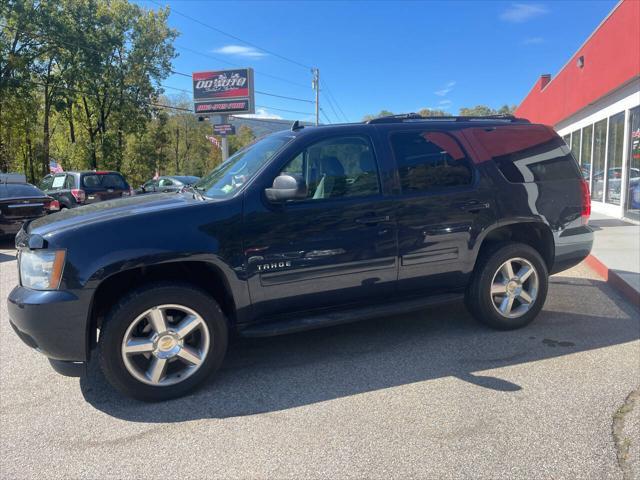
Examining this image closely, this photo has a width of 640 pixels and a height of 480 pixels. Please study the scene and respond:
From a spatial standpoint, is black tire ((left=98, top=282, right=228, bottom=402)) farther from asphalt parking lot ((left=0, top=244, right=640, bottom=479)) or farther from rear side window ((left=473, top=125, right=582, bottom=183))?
rear side window ((left=473, top=125, right=582, bottom=183))

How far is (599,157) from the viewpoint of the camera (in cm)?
1527

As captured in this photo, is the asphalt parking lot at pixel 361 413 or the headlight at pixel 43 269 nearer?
the asphalt parking lot at pixel 361 413

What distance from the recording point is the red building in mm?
11484

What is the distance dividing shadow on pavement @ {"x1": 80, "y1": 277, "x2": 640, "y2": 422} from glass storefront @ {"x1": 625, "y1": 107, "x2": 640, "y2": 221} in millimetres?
8129

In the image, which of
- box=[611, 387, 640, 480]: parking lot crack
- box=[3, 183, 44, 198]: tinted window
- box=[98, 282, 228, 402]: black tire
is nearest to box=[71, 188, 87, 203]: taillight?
box=[3, 183, 44, 198]: tinted window

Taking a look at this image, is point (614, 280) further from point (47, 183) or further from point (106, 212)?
point (47, 183)

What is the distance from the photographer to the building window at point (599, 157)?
14688mm

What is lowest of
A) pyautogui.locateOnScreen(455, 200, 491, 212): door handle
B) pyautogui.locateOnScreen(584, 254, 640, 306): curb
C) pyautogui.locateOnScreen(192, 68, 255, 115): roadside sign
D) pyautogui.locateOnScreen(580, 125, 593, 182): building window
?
pyautogui.locateOnScreen(584, 254, 640, 306): curb

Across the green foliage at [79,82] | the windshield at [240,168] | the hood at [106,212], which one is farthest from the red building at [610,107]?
the green foliage at [79,82]

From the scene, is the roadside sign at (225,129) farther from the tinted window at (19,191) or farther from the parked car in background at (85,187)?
the tinted window at (19,191)

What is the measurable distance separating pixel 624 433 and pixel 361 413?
158cm

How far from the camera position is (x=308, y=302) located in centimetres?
388

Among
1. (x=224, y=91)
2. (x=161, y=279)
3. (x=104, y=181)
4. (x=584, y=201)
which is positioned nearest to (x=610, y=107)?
(x=584, y=201)

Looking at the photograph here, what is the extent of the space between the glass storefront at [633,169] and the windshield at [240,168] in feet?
35.8
